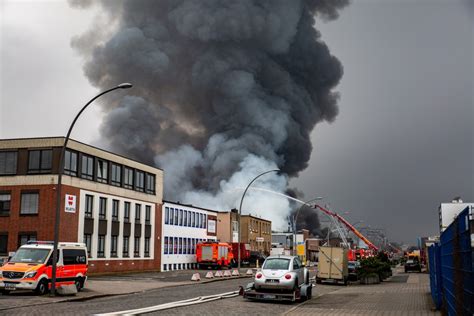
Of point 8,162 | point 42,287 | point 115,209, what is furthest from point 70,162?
point 42,287

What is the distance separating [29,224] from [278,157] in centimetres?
7318

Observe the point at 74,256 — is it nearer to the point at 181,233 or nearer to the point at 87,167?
the point at 87,167

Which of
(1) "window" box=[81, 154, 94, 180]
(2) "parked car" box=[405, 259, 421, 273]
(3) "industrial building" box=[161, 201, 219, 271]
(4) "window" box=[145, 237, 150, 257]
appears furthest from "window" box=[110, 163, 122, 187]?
(2) "parked car" box=[405, 259, 421, 273]

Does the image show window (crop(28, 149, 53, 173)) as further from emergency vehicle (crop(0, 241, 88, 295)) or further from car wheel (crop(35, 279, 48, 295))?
car wheel (crop(35, 279, 48, 295))

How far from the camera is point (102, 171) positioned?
47938 millimetres

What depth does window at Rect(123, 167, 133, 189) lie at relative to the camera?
169 ft

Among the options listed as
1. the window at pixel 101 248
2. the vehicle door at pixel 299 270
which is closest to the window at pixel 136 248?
the window at pixel 101 248

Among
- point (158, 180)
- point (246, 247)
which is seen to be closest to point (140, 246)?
point (158, 180)

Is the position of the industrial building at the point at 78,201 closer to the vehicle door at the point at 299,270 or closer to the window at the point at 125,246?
the window at the point at 125,246

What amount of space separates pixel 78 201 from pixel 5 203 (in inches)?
206

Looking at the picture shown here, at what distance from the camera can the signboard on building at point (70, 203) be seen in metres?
41.4

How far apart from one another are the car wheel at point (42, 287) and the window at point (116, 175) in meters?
25.3

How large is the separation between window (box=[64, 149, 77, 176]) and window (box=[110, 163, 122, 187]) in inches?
231

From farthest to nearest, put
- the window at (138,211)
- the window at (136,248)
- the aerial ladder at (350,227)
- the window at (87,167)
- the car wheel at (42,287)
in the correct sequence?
1. the aerial ladder at (350,227)
2. the window at (138,211)
3. the window at (136,248)
4. the window at (87,167)
5. the car wheel at (42,287)
